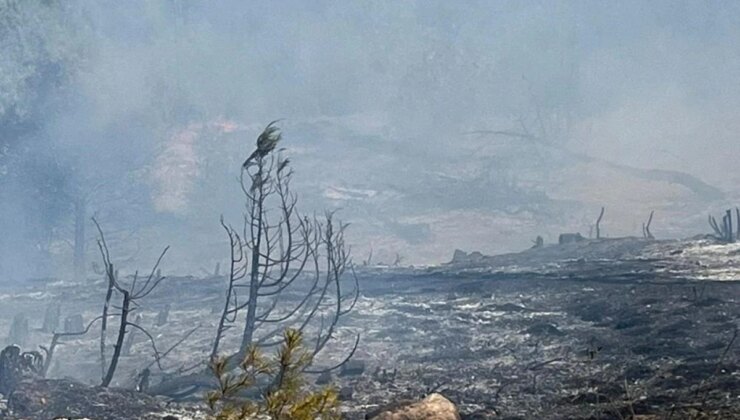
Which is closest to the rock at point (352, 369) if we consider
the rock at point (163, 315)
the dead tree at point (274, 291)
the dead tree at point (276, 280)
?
the dead tree at point (274, 291)

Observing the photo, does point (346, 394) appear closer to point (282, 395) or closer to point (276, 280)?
point (282, 395)

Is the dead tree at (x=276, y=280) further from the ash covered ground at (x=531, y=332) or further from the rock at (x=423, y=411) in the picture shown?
the rock at (x=423, y=411)

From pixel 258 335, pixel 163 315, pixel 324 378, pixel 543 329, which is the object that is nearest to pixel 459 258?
pixel 258 335

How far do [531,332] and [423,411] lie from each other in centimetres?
712

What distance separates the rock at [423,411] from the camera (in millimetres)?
7234

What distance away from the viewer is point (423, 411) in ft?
23.9

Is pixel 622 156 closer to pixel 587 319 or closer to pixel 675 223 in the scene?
pixel 675 223

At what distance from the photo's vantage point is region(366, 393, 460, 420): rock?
23.7ft

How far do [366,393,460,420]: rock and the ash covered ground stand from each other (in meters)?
1.69

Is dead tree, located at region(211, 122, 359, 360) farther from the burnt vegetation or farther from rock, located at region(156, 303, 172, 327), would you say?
rock, located at region(156, 303, 172, 327)

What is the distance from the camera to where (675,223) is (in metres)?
37.0

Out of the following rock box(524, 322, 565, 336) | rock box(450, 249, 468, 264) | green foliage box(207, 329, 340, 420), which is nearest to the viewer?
green foliage box(207, 329, 340, 420)

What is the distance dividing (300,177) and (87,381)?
2780 cm

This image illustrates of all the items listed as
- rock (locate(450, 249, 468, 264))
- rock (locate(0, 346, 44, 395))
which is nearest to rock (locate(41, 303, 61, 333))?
rock (locate(0, 346, 44, 395))
